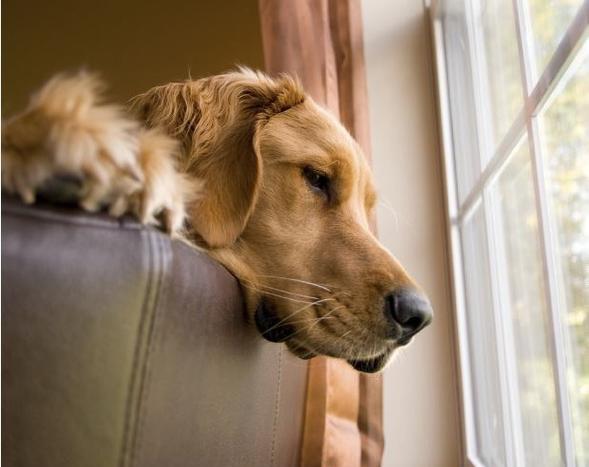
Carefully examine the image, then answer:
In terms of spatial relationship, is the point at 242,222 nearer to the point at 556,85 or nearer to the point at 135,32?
the point at 556,85

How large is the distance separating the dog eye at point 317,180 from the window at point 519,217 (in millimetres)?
430

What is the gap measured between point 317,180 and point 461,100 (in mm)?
1245

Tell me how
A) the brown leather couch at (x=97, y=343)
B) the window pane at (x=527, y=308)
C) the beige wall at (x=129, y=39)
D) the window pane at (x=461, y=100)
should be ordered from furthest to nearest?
1. the beige wall at (x=129, y=39)
2. the window pane at (x=461, y=100)
3. the window pane at (x=527, y=308)
4. the brown leather couch at (x=97, y=343)

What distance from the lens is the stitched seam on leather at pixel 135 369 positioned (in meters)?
0.49

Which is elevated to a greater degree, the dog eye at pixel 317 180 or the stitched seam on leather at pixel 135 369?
the dog eye at pixel 317 180

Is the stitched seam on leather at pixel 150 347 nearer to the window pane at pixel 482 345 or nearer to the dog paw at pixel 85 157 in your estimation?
the dog paw at pixel 85 157

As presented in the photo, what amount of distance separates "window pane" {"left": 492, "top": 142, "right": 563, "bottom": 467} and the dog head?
39 cm

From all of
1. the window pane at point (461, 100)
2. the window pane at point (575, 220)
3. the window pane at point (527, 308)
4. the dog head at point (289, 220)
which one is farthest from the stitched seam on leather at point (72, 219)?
the window pane at point (461, 100)

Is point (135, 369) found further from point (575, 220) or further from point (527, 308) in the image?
point (527, 308)

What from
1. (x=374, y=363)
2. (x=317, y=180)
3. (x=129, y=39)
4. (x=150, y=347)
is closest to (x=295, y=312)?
(x=374, y=363)

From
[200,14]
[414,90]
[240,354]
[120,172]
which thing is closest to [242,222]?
[240,354]

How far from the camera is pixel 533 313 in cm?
128

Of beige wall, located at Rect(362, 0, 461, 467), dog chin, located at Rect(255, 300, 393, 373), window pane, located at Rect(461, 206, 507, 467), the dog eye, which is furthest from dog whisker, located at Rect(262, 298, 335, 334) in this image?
beige wall, located at Rect(362, 0, 461, 467)

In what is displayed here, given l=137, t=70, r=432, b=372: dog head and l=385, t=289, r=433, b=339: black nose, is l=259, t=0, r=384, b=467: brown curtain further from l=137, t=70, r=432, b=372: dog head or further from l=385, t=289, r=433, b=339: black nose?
l=385, t=289, r=433, b=339: black nose
